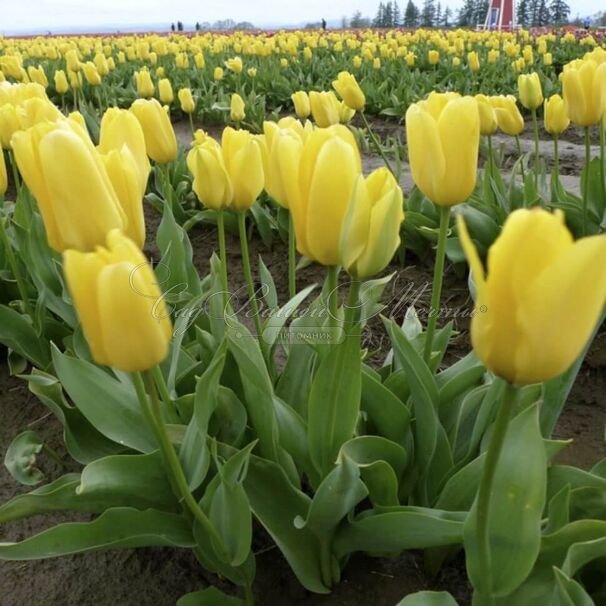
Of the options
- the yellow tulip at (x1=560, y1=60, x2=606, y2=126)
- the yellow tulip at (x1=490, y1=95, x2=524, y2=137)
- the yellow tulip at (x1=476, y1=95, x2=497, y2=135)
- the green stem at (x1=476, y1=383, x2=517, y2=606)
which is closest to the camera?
the green stem at (x1=476, y1=383, x2=517, y2=606)

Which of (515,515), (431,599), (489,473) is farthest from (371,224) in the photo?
(431,599)

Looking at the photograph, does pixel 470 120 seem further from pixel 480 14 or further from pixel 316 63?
pixel 480 14

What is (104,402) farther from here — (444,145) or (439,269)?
(444,145)

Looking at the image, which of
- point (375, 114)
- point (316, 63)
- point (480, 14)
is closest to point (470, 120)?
point (375, 114)

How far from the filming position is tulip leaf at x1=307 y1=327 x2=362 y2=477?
1.19 metres

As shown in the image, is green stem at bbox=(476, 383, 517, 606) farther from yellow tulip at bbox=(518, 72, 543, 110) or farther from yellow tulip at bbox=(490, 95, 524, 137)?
yellow tulip at bbox=(518, 72, 543, 110)

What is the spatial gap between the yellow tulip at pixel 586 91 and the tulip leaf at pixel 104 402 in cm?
171

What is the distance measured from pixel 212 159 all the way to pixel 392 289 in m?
1.66

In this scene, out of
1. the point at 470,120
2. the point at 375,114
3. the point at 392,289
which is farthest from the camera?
the point at 375,114

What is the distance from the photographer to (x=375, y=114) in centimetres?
788

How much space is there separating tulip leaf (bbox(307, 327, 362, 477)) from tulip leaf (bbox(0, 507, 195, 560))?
0.31m

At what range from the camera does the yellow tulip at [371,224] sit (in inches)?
37.2

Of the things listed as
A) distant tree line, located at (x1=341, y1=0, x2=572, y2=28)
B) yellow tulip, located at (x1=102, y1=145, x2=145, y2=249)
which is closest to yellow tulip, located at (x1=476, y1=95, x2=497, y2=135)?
yellow tulip, located at (x1=102, y1=145, x2=145, y2=249)

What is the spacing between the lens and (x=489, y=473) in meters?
0.79
